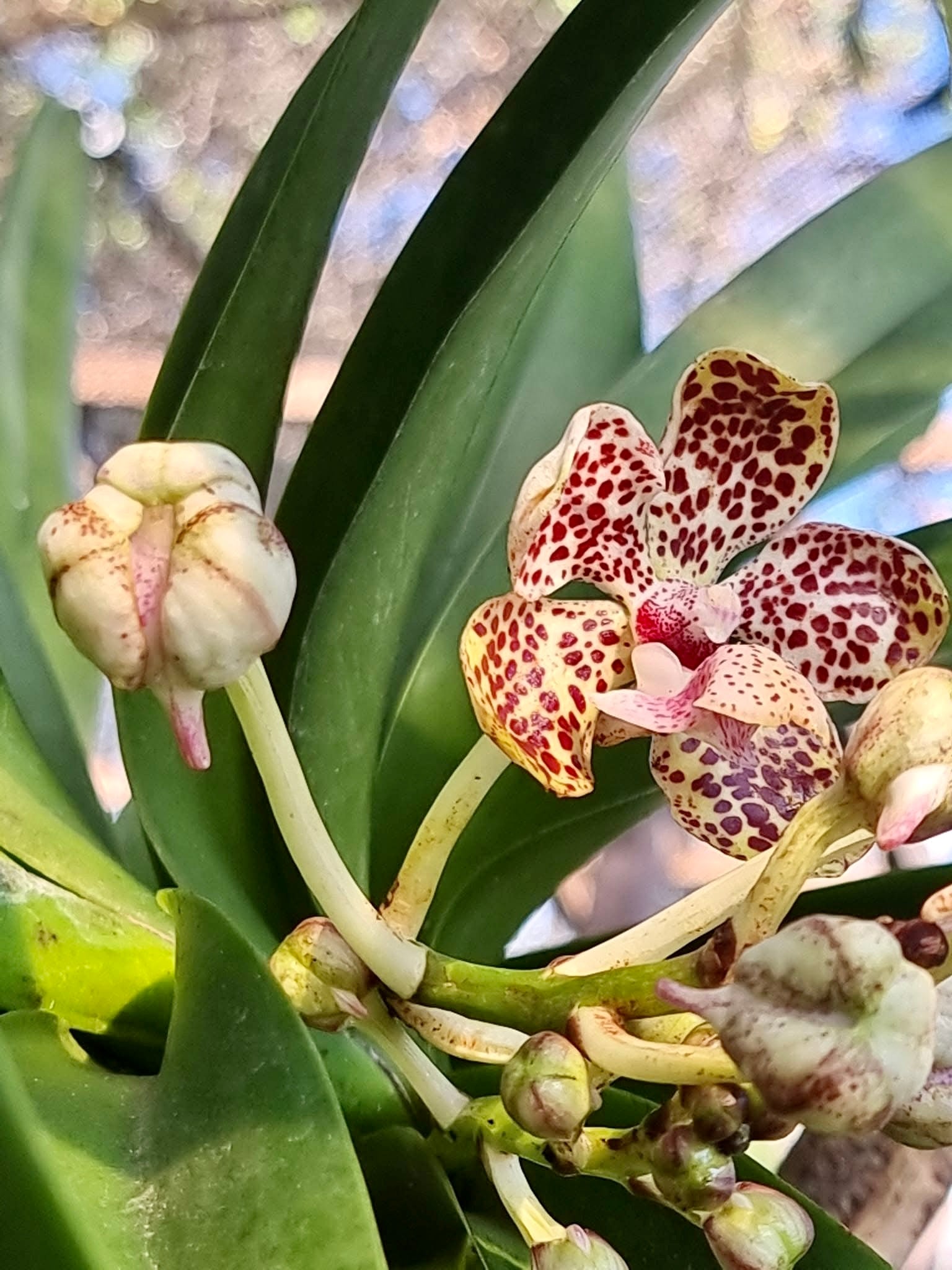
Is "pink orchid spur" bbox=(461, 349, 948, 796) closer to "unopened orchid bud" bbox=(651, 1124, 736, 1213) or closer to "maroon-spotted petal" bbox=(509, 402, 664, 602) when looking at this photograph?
"maroon-spotted petal" bbox=(509, 402, 664, 602)

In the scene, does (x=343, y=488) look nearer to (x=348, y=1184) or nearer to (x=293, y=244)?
(x=293, y=244)

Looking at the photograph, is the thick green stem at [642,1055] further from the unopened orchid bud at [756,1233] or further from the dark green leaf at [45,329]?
the dark green leaf at [45,329]

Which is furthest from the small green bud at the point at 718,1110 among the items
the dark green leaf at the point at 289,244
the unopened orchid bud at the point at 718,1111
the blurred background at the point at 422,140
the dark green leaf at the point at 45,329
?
the blurred background at the point at 422,140

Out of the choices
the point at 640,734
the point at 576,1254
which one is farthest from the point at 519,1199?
the point at 640,734

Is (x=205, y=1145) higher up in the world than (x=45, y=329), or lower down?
lower down

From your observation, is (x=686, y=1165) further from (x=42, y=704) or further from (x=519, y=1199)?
(x=42, y=704)

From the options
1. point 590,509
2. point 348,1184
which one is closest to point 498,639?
point 590,509

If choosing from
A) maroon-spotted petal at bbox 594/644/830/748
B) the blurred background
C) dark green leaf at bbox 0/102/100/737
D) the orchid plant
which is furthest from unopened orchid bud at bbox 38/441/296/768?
the blurred background
